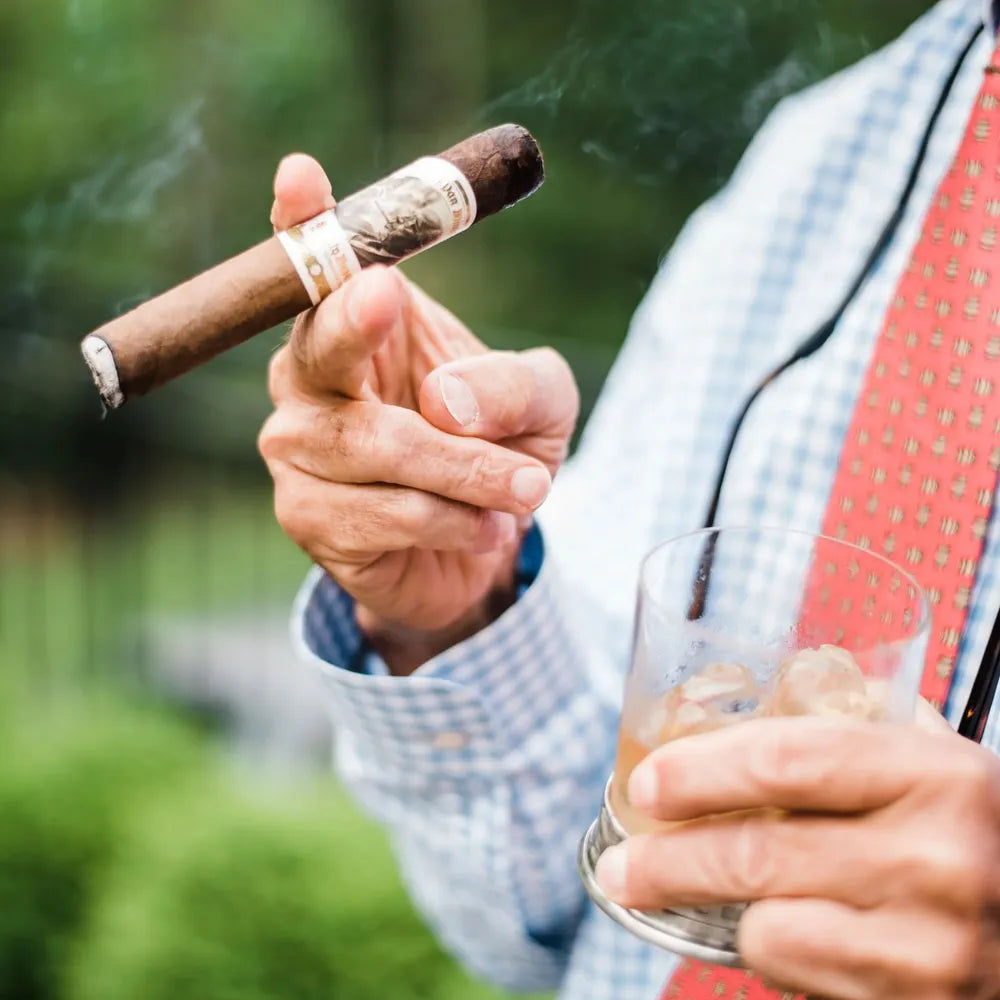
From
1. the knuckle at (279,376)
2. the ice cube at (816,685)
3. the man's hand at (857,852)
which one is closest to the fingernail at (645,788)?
the man's hand at (857,852)

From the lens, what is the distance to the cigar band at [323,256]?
1003 mm

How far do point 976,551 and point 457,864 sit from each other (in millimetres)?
809

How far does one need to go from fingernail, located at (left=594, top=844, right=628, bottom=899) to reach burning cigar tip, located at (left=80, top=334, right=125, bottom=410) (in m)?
0.59

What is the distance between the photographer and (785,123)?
1675mm

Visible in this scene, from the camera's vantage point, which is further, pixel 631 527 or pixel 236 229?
pixel 236 229

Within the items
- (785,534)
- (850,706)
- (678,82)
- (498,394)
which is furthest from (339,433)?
(678,82)

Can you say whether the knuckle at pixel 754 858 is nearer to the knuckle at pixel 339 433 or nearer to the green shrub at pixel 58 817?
the knuckle at pixel 339 433

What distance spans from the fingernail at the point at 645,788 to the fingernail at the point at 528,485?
13.1 inches

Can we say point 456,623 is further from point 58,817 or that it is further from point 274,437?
point 58,817

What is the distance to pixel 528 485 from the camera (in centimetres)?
106

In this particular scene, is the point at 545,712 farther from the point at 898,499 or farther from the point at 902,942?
the point at 902,942

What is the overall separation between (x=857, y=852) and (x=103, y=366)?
0.75 metres

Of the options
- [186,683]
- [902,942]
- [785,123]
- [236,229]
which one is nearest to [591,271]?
[236,229]

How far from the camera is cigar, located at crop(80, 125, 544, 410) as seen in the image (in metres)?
1.00
